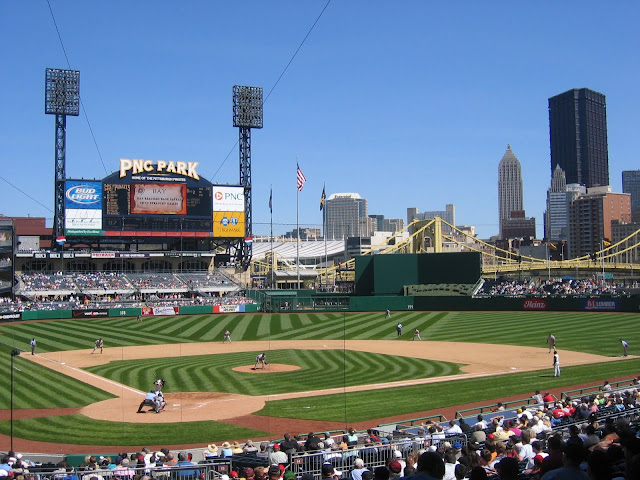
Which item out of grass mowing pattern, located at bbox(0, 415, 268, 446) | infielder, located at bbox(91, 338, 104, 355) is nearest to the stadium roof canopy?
infielder, located at bbox(91, 338, 104, 355)

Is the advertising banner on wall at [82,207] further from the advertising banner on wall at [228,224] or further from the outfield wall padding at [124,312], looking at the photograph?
the outfield wall padding at [124,312]

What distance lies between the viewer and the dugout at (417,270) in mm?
75125

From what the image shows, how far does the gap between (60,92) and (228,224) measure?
24.9 metres

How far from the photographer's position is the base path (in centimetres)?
2430

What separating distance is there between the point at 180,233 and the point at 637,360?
5607 cm

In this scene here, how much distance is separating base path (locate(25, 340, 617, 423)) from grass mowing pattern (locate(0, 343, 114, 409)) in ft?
2.34

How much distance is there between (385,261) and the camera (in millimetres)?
77875

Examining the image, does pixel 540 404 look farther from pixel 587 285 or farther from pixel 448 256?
pixel 587 285

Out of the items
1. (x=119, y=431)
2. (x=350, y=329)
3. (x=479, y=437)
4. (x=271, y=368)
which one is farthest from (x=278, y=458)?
(x=350, y=329)

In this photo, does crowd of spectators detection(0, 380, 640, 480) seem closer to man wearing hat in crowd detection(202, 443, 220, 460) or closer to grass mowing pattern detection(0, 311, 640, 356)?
man wearing hat in crowd detection(202, 443, 220, 460)

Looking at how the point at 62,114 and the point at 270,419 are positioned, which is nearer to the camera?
the point at 270,419

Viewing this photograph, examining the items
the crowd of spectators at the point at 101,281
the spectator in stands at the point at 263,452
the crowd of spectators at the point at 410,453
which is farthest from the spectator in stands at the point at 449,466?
the crowd of spectators at the point at 101,281

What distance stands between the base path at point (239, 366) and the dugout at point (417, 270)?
31.4 metres

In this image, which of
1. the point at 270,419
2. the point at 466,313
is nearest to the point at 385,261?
the point at 466,313
